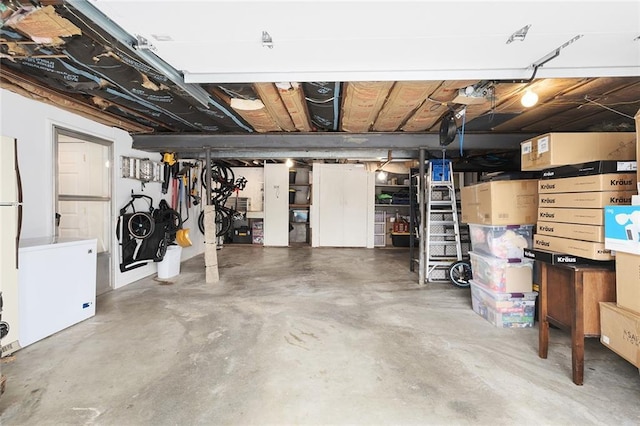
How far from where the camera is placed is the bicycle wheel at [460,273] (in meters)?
4.21

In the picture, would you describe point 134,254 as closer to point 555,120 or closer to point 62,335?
point 62,335

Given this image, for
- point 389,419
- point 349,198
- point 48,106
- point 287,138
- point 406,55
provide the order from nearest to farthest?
1. point 389,419
2. point 406,55
3. point 48,106
4. point 287,138
5. point 349,198

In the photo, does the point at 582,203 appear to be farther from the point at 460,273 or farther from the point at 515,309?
the point at 460,273

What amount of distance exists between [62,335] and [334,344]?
240 centimetres

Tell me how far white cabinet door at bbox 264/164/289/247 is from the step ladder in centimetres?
419

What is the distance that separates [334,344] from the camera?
2482mm

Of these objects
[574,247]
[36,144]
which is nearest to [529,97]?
[574,247]

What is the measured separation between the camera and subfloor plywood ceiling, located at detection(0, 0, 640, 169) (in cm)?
138

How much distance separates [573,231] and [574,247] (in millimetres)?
111

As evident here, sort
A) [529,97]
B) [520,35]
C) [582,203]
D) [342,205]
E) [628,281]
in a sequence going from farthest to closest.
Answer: [342,205] < [529,97] < [582,203] < [628,281] < [520,35]

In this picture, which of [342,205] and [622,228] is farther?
[342,205]

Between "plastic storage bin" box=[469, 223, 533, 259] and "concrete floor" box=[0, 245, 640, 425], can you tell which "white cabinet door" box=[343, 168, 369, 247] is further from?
"plastic storage bin" box=[469, 223, 533, 259]

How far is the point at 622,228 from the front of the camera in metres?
1.71

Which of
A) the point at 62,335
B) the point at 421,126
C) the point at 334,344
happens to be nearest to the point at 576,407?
the point at 334,344
